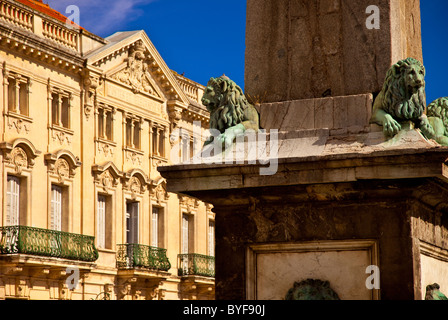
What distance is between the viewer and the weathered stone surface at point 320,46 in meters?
7.30

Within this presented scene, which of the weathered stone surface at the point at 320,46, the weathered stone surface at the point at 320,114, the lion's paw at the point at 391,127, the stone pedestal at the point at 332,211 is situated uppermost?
the weathered stone surface at the point at 320,46

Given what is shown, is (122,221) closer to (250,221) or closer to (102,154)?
(102,154)

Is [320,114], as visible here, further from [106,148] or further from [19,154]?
[106,148]

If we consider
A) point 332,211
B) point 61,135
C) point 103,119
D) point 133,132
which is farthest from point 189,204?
point 332,211

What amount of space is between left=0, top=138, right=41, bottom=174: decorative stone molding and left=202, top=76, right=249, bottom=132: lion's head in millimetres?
23502

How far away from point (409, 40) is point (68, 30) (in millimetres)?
27102

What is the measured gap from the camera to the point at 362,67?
733 cm

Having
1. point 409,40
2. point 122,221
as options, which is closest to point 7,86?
point 122,221

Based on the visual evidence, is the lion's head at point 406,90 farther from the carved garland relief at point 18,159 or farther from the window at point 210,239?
the window at point 210,239

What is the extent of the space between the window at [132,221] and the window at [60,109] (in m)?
5.39

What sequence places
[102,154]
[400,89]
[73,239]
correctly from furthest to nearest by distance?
[102,154] < [73,239] < [400,89]

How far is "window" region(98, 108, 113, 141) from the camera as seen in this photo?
35.7 m

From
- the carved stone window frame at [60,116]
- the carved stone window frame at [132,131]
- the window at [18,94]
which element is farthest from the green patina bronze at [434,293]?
the carved stone window frame at [132,131]

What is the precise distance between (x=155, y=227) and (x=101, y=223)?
167 inches
